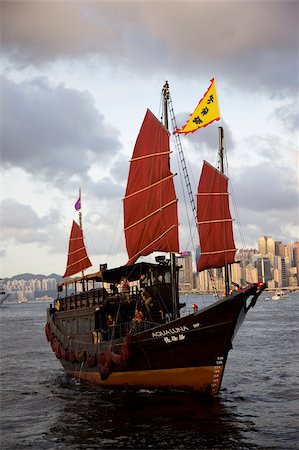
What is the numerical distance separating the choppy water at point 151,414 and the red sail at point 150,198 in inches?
318

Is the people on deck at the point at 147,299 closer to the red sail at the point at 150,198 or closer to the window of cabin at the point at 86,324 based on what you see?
the red sail at the point at 150,198

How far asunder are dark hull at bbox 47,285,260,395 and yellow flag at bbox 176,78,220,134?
351 inches

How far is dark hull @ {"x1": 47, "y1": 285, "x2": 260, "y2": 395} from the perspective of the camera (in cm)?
2153

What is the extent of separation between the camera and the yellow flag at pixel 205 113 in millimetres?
24894

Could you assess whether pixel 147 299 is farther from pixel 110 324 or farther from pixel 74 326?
pixel 74 326

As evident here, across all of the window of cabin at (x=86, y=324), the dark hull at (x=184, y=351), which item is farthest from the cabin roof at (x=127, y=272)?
the dark hull at (x=184, y=351)

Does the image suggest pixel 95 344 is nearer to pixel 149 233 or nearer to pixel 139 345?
pixel 139 345

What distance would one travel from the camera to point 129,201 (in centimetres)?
2920

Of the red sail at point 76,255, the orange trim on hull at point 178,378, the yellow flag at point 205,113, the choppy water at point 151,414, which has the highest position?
the yellow flag at point 205,113

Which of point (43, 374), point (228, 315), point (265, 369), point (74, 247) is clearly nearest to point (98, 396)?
point (228, 315)

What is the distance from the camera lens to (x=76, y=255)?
41.8 m

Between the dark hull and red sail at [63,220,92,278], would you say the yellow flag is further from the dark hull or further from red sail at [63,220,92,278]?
red sail at [63,220,92,278]

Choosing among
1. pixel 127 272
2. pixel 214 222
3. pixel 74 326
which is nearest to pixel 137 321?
pixel 127 272

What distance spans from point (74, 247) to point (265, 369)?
19.0 metres
